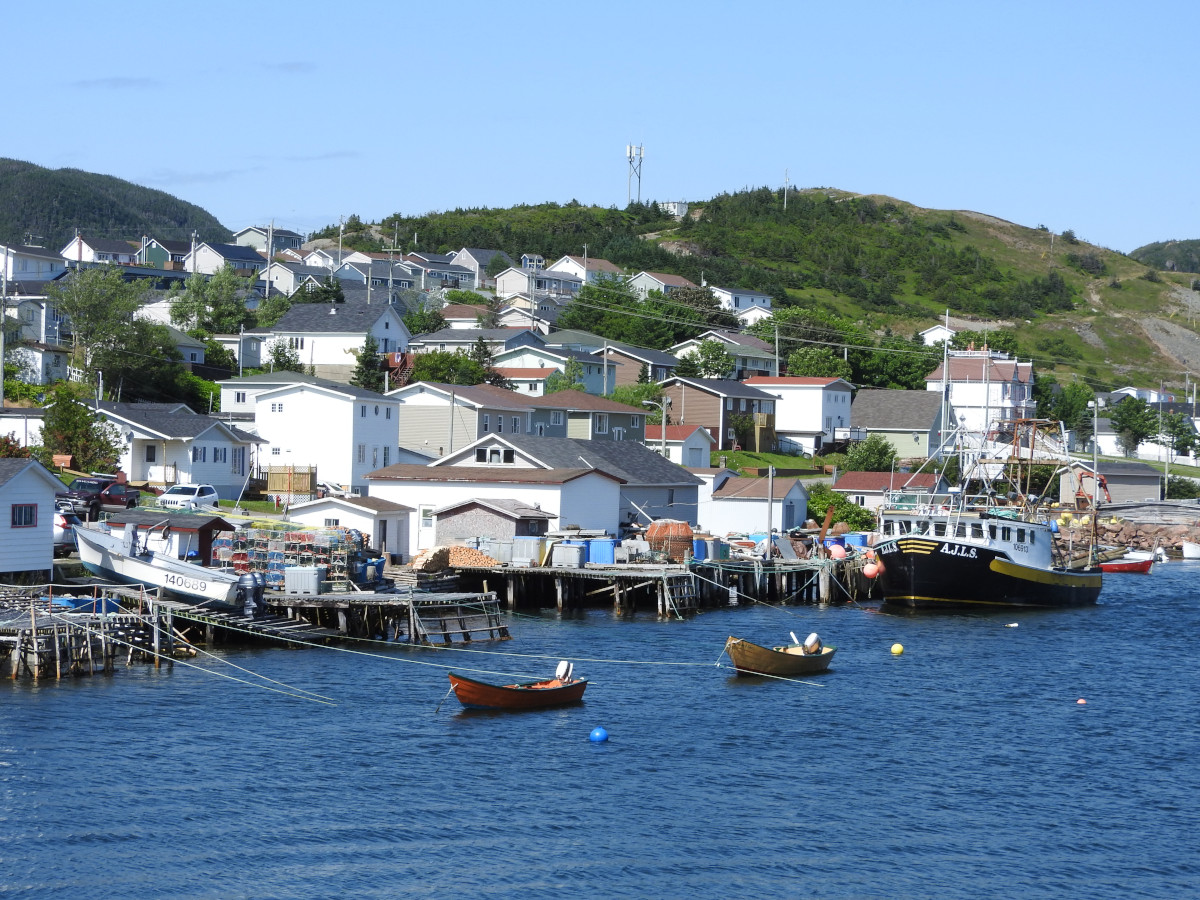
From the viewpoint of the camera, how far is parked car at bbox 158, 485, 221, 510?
6300 centimetres

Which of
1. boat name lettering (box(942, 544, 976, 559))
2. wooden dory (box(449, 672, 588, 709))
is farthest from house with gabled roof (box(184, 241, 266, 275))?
wooden dory (box(449, 672, 588, 709))

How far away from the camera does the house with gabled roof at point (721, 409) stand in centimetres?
10688

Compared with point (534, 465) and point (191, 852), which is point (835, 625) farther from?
point (191, 852)

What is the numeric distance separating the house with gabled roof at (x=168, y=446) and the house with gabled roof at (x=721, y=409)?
40.6m

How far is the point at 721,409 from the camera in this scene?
10656cm

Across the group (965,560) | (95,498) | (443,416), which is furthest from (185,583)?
(443,416)

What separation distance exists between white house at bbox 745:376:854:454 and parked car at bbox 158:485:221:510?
59.3 m

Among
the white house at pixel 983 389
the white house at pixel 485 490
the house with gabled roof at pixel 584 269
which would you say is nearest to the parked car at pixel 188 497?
the white house at pixel 485 490

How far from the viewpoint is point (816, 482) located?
94.5 m

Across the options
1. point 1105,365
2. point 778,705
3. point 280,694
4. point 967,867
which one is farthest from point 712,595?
point 1105,365

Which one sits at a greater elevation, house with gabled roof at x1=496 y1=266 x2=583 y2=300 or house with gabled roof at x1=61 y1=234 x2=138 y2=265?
house with gabled roof at x1=61 y1=234 x2=138 y2=265

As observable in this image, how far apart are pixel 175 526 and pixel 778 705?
24.2 m

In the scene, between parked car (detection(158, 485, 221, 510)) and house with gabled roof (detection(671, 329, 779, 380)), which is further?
house with gabled roof (detection(671, 329, 779, 380))

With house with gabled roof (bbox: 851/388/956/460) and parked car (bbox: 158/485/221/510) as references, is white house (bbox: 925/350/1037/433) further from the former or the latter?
parked car (bbox: 158/485/221/510)
